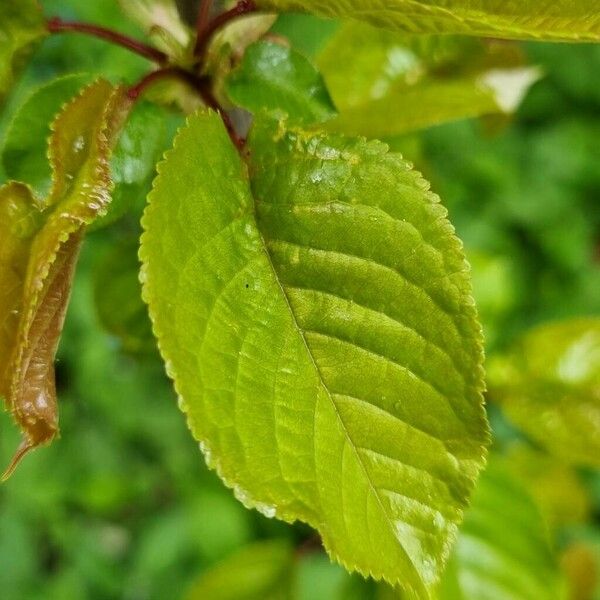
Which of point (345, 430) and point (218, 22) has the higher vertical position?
point (218, 22)

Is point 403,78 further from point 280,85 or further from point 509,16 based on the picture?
point 509,16

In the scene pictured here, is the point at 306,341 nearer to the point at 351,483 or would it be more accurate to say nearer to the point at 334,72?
the point at 351,483

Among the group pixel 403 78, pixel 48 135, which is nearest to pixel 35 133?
pixel 48 135

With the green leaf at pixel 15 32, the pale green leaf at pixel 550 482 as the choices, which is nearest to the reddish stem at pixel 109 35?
the green leaf at pixel 15 32

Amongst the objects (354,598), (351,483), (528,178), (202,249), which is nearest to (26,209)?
(202,249)

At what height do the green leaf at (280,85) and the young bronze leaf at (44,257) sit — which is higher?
the young bronze leaf at (44,257)

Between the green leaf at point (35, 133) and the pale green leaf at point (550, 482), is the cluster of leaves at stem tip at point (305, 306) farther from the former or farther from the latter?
the pale green leaf at point (550, 482)

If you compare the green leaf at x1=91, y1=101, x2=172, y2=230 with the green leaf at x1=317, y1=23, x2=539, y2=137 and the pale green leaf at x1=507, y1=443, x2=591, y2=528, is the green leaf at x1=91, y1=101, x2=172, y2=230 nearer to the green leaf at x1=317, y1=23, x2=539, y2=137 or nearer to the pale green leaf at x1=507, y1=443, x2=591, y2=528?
the green leaf at x1=317, y1=23, x2=539, y2=137
